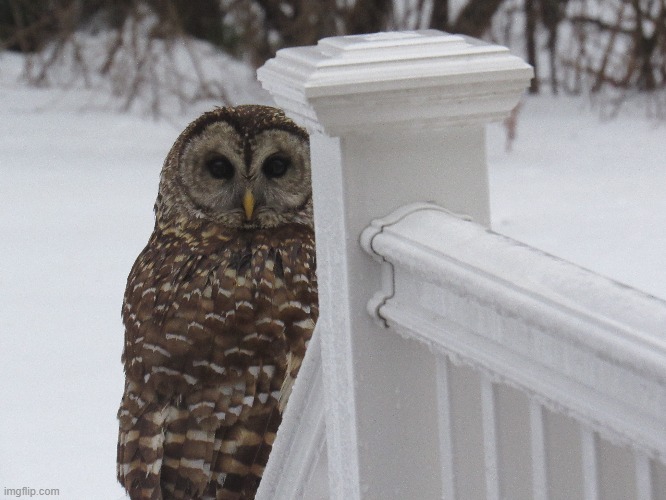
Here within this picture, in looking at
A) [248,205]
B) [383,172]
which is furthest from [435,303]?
[248,205]

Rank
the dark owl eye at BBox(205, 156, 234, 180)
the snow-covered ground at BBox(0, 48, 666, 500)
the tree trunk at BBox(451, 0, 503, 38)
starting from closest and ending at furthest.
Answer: the dark owl eye at BBox(205, 156, 234, 180)
the snow-covered ground at BBox(0, 48, 666, 500)
the tree trunk at BBox(451, 0, 503, 38)

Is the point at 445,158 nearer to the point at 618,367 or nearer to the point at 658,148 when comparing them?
the point at 618,367

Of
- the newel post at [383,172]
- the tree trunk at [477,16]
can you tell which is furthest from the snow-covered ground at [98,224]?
the newel post at [383,172]

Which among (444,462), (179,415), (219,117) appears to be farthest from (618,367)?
(219,117)

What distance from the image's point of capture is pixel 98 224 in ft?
19.1

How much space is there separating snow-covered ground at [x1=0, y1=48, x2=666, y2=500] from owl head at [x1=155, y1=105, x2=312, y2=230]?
1.07 m

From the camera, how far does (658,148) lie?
674 centimetres

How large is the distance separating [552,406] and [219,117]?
1.49 m

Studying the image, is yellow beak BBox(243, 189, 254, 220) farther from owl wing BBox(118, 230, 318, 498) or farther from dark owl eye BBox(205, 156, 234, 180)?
owl wing BBox(118, 230, 318, 498)

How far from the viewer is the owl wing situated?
1.86m

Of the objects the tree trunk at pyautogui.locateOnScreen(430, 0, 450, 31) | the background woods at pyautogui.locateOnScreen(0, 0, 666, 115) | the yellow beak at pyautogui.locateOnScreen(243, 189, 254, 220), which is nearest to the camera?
the yellow beak at pyautogui.locateOnScreen(243, 189, 254, 220)

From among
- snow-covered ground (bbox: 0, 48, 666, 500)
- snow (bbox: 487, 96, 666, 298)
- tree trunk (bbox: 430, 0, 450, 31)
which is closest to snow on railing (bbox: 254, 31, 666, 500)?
snow-covered ground (bbox: 0, 48, 666, 500)

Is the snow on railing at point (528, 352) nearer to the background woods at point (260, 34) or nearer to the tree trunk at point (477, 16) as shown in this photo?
the background woods at point (260, 34)

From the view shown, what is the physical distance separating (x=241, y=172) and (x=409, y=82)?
132cm
